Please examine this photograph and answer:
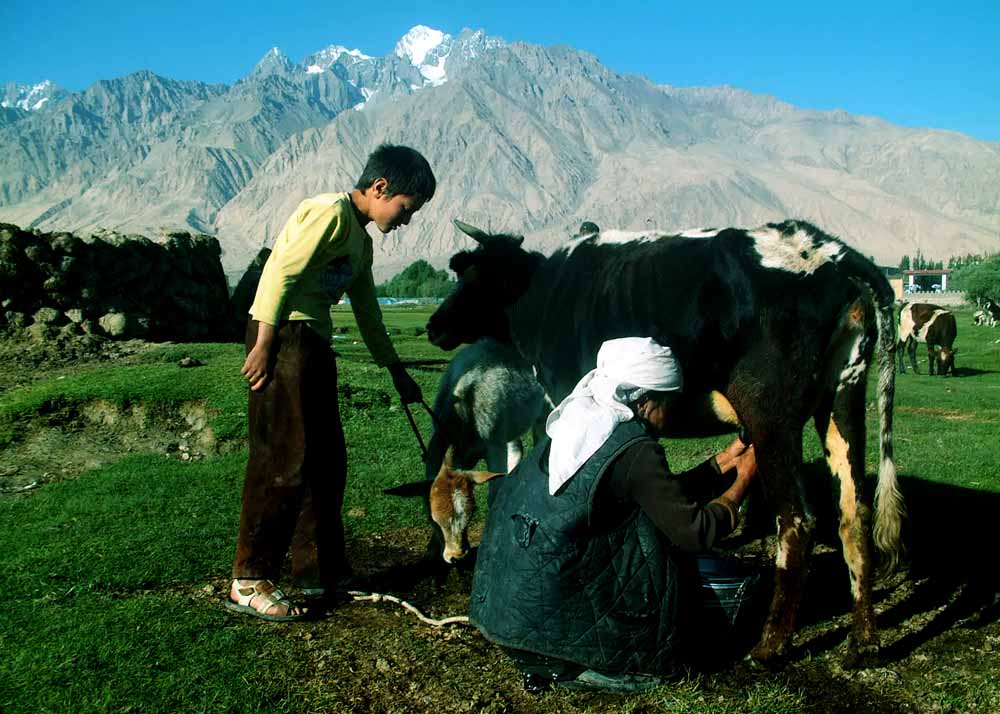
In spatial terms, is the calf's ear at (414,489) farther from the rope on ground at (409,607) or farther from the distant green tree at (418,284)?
the distant green tree at (418,284)

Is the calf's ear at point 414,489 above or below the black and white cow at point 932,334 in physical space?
below

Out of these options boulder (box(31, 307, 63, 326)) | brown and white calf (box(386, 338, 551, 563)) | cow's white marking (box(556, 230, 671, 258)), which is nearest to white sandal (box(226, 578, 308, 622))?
brown and white calf (box(386, 338, 551, 563))

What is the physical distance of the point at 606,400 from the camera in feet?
12.7

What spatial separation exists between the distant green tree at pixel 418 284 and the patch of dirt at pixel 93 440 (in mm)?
84695

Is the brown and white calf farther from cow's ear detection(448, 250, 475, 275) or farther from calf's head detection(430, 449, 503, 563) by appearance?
cow's ear detection(448, 250, 475, 275)

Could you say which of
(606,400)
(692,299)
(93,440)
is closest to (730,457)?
(606,400)

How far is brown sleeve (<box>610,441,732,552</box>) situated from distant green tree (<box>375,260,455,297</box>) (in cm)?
9155

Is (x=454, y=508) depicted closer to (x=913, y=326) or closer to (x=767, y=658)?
(x=767, y=658)

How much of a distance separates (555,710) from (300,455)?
2122mm

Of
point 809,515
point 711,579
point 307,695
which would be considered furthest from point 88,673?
point 809,515

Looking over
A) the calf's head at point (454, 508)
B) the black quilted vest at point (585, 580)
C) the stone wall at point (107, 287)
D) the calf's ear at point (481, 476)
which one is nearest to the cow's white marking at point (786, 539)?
the black quilted vest at point (585, 580)

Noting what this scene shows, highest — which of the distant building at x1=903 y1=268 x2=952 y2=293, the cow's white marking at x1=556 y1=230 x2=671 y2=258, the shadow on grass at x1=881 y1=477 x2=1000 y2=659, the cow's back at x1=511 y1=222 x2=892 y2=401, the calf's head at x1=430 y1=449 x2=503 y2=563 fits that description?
the distant building at x1=903 y1=268 x2=952 y2=293

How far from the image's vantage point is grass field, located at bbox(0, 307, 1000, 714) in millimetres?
4121

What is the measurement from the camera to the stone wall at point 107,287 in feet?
47.9
